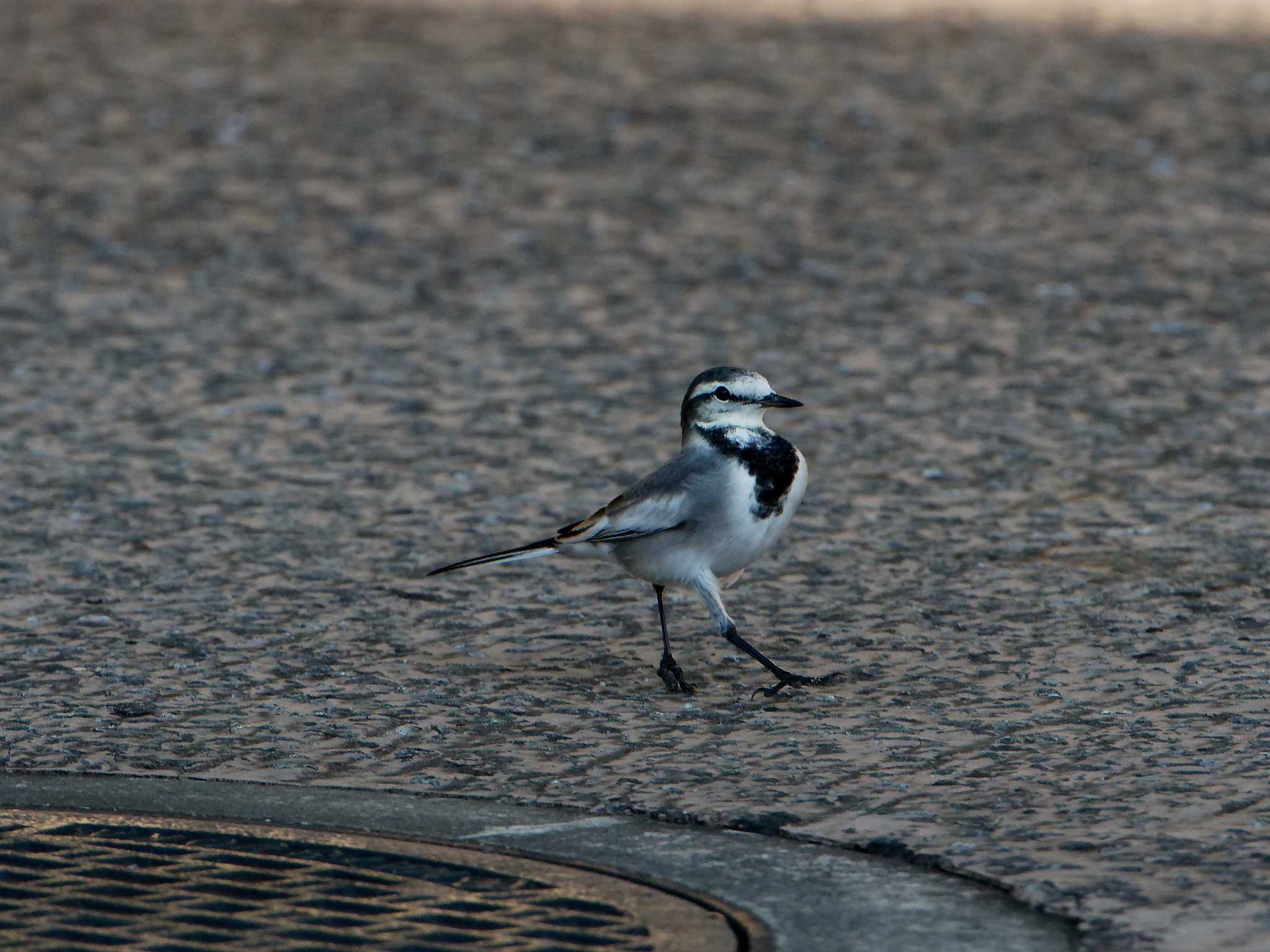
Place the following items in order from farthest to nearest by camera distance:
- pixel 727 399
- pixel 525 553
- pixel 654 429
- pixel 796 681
→ pixel 654 429 < pixel 727 399 < pixel 525 553 < pixel 796 681

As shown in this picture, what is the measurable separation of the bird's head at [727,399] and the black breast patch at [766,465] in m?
0.05

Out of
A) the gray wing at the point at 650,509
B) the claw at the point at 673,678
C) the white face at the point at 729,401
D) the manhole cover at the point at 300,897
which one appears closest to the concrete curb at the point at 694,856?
the manhole cover at the point at 300,897

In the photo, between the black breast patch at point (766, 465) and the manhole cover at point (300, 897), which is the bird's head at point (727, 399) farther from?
the manhole cover at point (300, 897)

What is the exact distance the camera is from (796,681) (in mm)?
4492

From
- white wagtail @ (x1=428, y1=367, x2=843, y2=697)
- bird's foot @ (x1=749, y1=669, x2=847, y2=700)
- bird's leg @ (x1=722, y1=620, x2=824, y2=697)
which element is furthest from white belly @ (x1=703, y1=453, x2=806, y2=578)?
bird's foot @ (x1=749, y1=669, x2=847, y2=700)

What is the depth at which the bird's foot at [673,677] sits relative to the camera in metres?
4.54

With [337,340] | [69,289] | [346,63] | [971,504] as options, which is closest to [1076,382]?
[971,504]

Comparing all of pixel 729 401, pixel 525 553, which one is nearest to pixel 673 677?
pixel 525 553

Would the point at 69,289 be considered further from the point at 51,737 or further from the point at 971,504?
the point at 51,737

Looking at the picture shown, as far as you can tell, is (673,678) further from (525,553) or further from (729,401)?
(729,401)

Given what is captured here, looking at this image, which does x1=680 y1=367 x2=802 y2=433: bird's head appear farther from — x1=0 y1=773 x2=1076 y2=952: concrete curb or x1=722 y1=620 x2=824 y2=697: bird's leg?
x1=0 y1=773 x2=1076 y2=952: concrete curb

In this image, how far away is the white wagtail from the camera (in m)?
4.54

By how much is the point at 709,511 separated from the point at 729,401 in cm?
30

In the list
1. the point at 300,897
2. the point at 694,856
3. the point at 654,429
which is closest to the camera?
the point at 300,897
